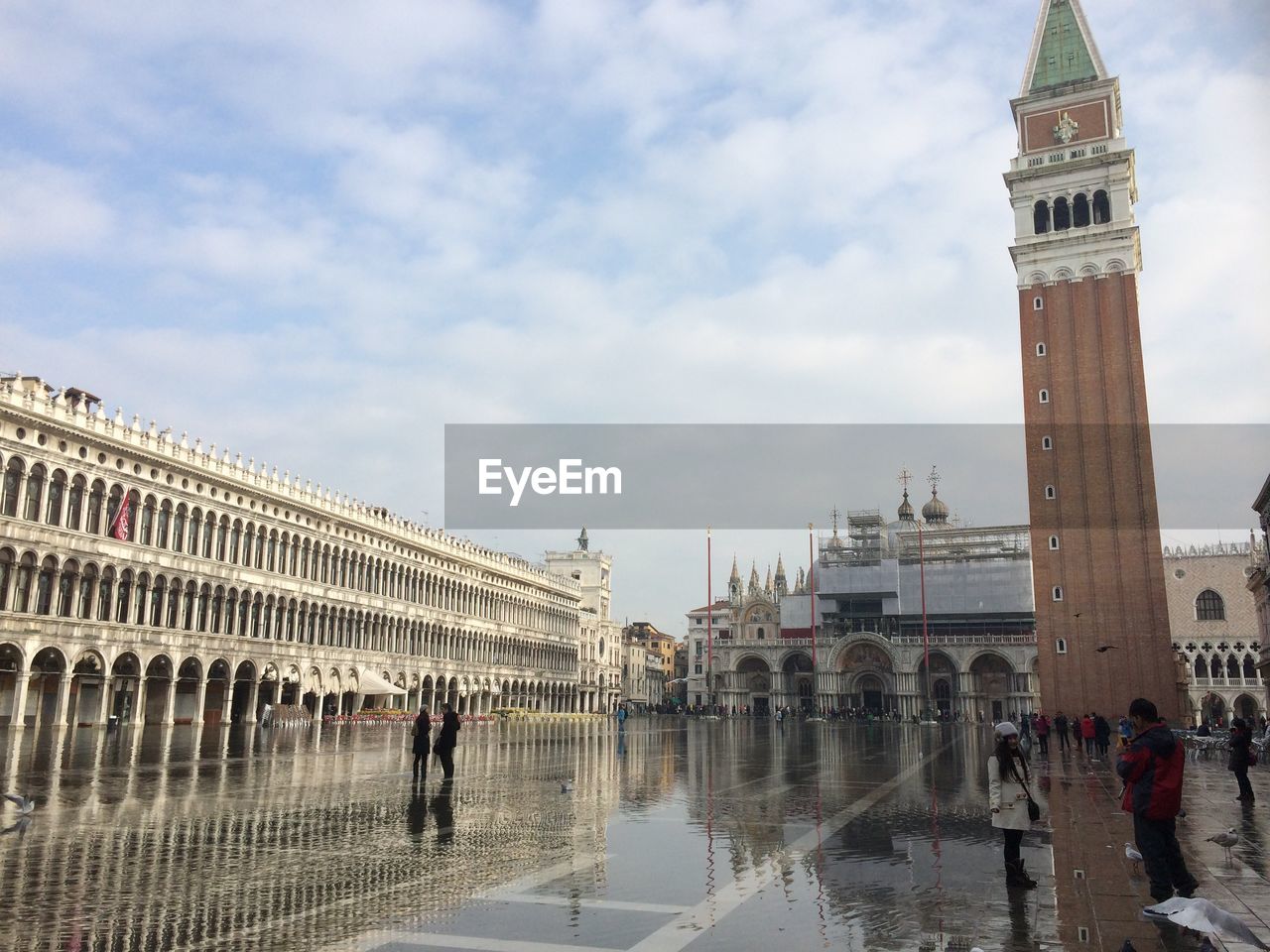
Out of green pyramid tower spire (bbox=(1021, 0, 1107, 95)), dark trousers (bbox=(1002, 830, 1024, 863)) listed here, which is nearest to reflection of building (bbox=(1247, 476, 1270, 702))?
green pyramid tower spire (bbox=(1021, 0, 1107, 95))

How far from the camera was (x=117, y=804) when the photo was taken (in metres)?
13.5

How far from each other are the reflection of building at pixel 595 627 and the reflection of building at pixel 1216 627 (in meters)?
53.2

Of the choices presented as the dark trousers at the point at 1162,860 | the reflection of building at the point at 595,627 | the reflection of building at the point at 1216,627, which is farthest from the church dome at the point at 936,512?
the dark trousers at the point at 1162,860

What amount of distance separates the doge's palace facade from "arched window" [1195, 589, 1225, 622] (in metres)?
57.4

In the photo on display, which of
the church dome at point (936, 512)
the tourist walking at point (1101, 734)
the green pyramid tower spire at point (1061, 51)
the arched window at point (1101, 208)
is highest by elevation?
the green pyramid tower spire at point (1061, 51)

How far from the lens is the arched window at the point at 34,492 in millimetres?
36688

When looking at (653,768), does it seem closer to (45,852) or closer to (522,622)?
(45,852)

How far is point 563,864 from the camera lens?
32.5 feet

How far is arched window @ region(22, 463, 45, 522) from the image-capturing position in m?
36.7

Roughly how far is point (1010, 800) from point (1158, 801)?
1.81 m

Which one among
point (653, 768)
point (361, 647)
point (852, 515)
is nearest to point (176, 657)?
point (361, 647)

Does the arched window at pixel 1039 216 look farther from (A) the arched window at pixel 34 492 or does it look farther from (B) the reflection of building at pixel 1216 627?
(A) the arched window at pixel 34 492

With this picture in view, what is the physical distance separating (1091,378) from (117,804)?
189 feet

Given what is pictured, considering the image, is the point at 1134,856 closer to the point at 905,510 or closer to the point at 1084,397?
the point at 1084,397
